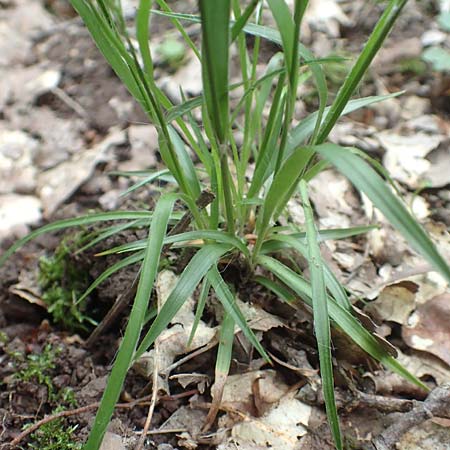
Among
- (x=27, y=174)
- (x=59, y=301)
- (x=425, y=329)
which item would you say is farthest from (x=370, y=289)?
(x=27, y=174)

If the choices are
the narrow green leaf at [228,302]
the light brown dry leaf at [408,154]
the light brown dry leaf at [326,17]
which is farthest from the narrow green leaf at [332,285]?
the light brown dry leaf at [326,17]

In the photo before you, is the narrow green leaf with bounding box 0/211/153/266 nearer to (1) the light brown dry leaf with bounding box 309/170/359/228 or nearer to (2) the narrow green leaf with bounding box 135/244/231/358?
(2) the narrow green leaf with bounding box 135/244/231/358

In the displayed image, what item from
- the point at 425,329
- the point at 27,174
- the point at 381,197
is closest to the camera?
the point at 381,197

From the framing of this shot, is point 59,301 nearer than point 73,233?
Yes

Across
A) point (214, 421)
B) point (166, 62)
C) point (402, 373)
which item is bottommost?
point (214, 421)

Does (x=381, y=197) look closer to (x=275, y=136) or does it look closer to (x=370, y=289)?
(x=275, y=136)

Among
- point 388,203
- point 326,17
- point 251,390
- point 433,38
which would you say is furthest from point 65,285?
point 433,38

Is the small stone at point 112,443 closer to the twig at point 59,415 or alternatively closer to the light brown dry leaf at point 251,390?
the twig at point 59,415

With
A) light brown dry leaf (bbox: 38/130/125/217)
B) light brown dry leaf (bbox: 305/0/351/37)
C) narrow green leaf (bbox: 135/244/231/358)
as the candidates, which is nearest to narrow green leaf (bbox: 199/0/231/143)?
narrow green leaf (bbox: 135/244/231/358)
